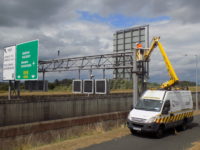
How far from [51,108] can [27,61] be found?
4.19 m

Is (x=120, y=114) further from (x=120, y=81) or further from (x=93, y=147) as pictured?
(x=120, y=81)

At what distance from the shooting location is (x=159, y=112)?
13211 millimetres

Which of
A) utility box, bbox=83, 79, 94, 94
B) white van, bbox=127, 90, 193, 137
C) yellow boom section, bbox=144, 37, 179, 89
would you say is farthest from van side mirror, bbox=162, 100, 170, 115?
utility box, bbox=83, 79, 94, 94

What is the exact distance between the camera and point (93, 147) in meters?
10.3

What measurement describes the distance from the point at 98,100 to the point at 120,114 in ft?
6.81

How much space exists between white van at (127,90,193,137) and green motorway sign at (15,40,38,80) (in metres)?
7.54

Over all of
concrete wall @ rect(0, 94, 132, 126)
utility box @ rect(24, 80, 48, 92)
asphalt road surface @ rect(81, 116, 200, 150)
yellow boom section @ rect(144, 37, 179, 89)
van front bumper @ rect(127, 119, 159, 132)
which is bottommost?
asphalt road surface @ rect(81, 116, 200, 150)

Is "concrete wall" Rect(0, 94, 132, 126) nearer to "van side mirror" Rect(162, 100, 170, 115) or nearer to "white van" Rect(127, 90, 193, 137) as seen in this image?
"white van" Rect(127, 90, 193, 137)

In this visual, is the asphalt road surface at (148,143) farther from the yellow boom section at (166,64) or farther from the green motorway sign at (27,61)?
the green motorway sign at (27,61)

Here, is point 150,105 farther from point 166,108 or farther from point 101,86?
point 101,86

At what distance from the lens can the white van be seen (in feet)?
42.1

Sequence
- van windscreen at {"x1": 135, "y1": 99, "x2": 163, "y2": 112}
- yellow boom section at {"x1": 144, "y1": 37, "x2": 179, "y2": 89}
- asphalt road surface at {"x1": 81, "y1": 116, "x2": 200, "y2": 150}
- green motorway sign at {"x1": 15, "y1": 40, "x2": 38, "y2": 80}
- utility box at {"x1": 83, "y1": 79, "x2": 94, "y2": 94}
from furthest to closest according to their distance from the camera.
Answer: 1. utility box at {"x1": 83, "y1": 79, "x2": 94, "y2": 94}
2. yellow boom section at {"x1": 144, "y1": 37, "x2": 179, "y2": 89}
3. green motorway sign at {"x1": 15, "y1": 40, "x2": 38, "y2": 80}
4. van windscreen at {"x1": 135, "y1": 99, "x2": 163, "y2": 112}
5. asphalt road surface at {"x1": 81, "y1": 116, "x2": 200, "y2": 150}

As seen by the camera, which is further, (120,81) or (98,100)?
(120,81)

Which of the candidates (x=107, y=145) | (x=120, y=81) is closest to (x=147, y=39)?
(x=107, y=145)
